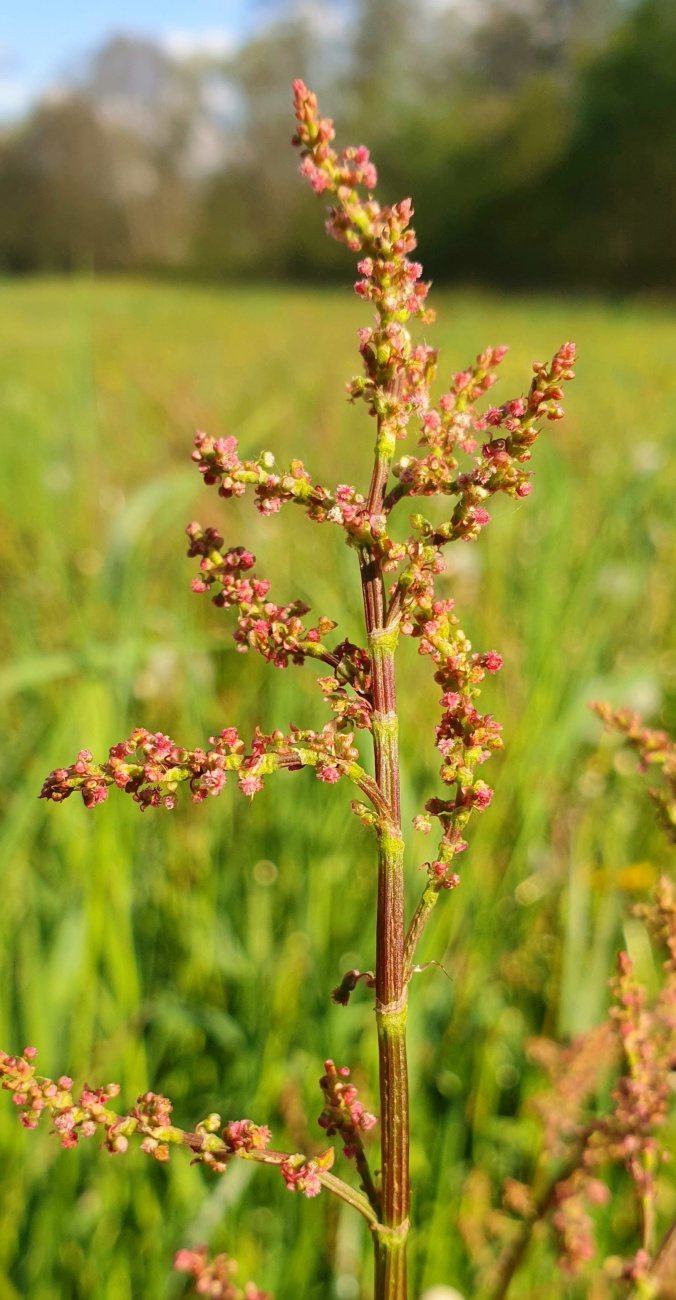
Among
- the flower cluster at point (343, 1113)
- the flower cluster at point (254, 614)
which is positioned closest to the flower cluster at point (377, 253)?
the flower cluster at point (254, 614)

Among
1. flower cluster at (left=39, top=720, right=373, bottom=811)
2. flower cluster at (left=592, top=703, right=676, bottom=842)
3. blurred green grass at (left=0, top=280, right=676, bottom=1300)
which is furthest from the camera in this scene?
blurred green grass at (left=0, top=280, right=676, bottom=1300)

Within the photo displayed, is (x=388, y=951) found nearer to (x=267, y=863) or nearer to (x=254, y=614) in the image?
(x=254, y=614)

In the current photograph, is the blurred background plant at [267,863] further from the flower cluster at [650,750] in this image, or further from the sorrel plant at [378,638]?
the flower cluster at [650,750]

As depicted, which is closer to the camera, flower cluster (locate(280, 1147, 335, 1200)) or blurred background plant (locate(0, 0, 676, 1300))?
flower cluster (locate(280, 1147, 335, 1200))

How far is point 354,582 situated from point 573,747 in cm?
62

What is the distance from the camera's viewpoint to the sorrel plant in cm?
55

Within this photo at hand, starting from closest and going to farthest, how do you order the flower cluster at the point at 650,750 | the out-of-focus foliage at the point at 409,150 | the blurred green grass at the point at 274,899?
the flower cluster at the point at 650,750 < the blurred green grass at the point at 274,899 < the out-of-focus foliage at the point at 409,150

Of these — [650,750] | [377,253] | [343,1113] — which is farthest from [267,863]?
[377,253]

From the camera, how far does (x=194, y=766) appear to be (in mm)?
551

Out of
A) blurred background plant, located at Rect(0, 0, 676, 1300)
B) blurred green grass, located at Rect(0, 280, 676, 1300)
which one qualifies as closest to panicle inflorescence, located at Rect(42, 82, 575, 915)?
blurred background plant, located at Rect(0, 0, 676, 1300)

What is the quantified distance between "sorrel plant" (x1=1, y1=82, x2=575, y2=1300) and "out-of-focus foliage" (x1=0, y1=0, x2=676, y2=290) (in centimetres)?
3125

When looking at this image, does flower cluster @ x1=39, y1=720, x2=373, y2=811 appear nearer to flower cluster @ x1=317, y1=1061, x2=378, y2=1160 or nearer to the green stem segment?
the green stem segment

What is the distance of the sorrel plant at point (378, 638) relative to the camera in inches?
21.6

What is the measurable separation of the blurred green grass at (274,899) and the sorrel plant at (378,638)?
38.9 inches
